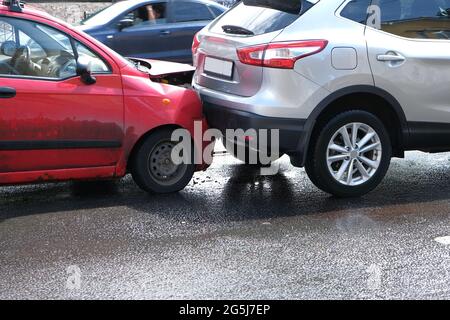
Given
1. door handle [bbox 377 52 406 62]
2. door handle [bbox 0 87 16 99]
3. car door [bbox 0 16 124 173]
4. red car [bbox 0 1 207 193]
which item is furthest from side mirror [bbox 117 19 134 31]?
door handle [bbox 377 52 406 62]

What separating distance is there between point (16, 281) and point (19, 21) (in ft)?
7.13

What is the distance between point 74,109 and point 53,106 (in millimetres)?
160

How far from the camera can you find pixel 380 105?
5.61m

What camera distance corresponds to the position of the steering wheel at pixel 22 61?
519 cm

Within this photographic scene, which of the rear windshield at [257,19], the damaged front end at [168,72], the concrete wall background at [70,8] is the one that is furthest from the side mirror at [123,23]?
the concrete wall background at [70,8]

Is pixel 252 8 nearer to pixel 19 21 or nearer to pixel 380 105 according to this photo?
pixel 380 105

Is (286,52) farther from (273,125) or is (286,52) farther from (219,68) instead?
(219,68)

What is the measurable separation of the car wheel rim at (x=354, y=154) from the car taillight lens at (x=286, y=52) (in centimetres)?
71

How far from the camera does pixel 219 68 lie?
566cm

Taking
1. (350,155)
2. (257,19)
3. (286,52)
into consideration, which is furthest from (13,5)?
(350,155)

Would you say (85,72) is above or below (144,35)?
above

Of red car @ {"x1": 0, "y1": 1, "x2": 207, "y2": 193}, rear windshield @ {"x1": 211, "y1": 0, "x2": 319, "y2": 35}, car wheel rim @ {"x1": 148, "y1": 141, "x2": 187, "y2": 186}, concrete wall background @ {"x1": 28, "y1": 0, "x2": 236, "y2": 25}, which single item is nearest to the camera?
red car @ {"x1": 0, "y1": 1, "x2": 207, "y2": 193}

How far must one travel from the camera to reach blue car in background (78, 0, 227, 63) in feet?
33.6

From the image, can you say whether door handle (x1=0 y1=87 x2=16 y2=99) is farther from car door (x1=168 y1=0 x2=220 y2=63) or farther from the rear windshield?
car door (x1=168 y1=0 x2=220 y2=63)
